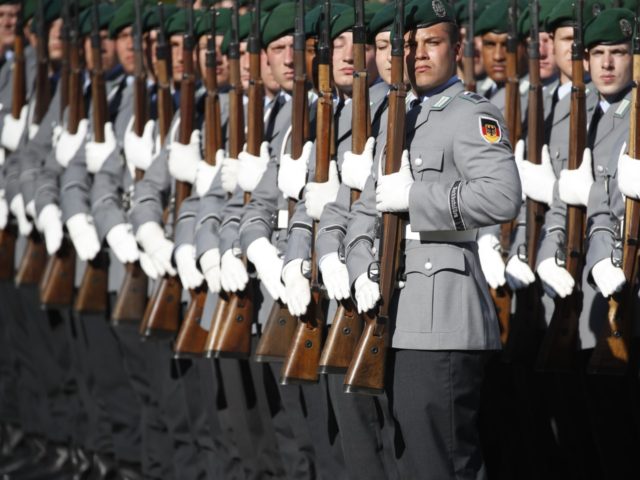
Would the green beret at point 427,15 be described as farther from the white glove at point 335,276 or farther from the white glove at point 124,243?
the white glove at point 124,243

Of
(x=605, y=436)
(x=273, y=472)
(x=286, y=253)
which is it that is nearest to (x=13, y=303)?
(x=273, y=472)

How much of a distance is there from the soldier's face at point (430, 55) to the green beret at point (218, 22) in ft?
9.11

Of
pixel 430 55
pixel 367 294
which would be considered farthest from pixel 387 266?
pixel 430 55

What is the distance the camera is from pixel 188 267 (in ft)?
27.0

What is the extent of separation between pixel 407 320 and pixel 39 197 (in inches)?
166

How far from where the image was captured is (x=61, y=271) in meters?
9.70

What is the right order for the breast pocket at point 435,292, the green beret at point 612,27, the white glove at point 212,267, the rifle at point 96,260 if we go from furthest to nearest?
the rifle at point 96,260, the white glove at point 212,267, the green beret at point 612,27, the breast pocket at point 435,292

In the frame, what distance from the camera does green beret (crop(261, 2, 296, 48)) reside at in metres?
8.04

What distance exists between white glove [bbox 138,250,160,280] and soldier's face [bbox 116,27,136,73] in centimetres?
152

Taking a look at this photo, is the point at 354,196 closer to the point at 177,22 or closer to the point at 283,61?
the point at 283,61

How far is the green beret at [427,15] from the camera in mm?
6207

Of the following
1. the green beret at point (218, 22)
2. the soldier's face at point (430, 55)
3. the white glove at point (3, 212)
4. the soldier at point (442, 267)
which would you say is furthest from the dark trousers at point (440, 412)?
the white glove at point (3, 212)

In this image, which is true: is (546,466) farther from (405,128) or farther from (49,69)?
(49,69)

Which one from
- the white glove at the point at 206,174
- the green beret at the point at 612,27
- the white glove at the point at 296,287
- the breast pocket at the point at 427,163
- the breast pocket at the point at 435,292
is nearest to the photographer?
the breast pocket at the point at 435,292
